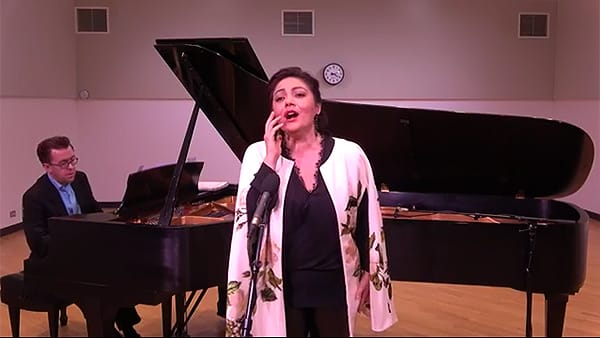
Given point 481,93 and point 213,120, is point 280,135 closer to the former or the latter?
point 213,120

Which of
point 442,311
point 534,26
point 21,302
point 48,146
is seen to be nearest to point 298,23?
point 534,26

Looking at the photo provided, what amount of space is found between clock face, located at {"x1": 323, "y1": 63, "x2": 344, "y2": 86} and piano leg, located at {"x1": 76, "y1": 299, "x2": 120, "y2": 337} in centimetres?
566

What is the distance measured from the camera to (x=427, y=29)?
7809 millimetres

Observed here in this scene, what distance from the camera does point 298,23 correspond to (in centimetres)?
775

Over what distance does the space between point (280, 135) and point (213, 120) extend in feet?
5.39

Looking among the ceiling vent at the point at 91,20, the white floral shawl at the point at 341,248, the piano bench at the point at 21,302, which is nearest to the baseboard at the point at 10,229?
the ceiling vent at the point at 91,20

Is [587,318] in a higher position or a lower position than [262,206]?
lower

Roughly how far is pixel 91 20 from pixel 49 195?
5.31 m

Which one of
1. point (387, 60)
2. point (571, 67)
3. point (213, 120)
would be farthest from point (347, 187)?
point (571, 67)

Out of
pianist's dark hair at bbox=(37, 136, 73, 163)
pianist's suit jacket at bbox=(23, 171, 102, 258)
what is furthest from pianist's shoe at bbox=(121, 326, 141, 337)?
pianist's dark hair at bbox=(37, 136, 73, 163)

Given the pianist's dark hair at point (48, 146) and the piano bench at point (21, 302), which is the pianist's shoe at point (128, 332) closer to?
the piano bench at point (21, 302)

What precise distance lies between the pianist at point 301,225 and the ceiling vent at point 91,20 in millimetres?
6627

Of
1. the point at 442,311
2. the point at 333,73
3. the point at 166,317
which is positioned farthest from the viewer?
the point at 333,73

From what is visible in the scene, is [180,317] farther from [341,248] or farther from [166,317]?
[341,248]
